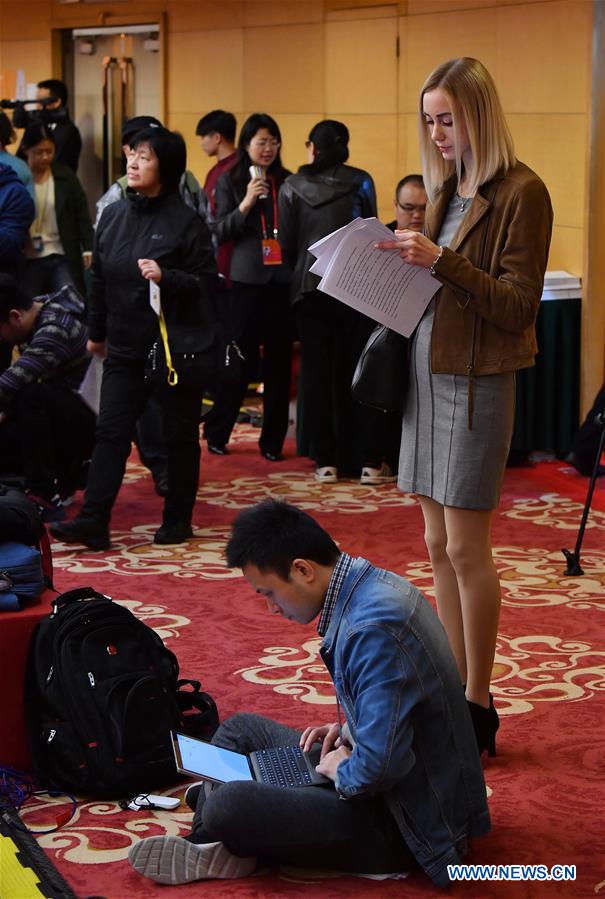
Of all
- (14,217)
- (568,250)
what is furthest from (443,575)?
(568,250)

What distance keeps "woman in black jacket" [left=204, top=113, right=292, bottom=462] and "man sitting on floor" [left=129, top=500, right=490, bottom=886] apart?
413 cm

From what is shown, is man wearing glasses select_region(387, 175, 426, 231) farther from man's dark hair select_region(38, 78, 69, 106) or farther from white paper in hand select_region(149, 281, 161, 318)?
man's dark hair select_region(38, 78, 69, 106)

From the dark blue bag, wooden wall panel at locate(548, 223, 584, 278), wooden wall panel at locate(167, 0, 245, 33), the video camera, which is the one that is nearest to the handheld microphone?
wooden wall panel at locate(548, 223, 584, 278)

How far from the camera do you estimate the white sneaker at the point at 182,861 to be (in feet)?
8.68

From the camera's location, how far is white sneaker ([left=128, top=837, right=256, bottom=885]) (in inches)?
104

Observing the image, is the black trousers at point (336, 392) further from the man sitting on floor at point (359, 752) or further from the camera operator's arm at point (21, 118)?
the man sitting on floor at point (359, 752)

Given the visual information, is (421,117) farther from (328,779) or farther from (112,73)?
(112,73)

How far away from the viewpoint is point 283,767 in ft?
9.13

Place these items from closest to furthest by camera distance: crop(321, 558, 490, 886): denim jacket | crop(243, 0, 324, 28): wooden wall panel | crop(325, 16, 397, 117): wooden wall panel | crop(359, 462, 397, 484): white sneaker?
1. crop(321, 558, 490, 886): denim jacket
2. crop(359, 462, 397, 484): white sneaker
3. crop(325, 16, 397, 117): wooden wall panel
4. crop(243, 0, 324, 28): wooden wall panel

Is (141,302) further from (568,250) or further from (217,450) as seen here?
(568,250)

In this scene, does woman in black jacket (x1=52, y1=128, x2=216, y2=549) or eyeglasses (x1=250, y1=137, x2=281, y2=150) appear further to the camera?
eyeglasses (x1=250, y1=137, x2=281, y2=150)

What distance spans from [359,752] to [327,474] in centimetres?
403

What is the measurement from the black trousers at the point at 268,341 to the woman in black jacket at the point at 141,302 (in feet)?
5.05

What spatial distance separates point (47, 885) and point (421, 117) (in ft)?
6.13
